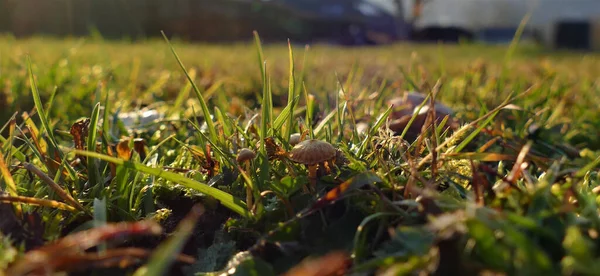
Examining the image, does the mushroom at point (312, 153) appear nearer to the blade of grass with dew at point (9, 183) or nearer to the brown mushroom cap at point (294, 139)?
the brown mushroom cap at point (294, 139)

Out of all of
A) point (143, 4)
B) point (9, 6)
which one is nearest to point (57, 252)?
point (9, 6)

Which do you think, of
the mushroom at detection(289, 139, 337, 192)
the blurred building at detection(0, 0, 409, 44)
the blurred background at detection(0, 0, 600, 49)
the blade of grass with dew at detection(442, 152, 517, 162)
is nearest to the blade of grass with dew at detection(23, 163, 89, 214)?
the mushroom at detection(289, 139, 337, 192)

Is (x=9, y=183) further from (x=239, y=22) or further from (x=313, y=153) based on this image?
(x=239, y=22)

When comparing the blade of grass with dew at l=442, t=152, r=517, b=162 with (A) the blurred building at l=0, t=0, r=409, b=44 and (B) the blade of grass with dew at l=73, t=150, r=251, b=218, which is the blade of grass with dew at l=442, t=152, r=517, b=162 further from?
(A) the blurred building at l=0, t=0, r=409, b=44

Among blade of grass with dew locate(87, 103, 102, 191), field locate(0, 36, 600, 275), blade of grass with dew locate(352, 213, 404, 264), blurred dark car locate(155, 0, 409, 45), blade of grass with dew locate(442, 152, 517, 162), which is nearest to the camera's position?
field locate(0, 36, 600, 275)

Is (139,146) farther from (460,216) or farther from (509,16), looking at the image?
(509,16)

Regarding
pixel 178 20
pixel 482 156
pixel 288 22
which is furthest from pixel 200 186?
pixel 288 22

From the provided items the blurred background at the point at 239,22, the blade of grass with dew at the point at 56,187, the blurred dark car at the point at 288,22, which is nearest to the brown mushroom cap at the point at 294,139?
the blade of grass with dew at the point at 56,187
